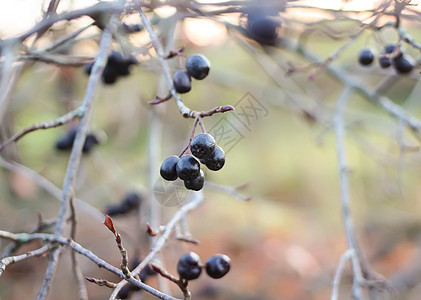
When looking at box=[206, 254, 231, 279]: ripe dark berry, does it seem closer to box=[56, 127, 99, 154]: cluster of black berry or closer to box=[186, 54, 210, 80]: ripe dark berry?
box=[186, 54, 210, 80]: ripe dark berry

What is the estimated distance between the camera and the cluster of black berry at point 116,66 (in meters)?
1.71

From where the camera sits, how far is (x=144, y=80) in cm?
445

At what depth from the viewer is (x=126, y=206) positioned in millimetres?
2145

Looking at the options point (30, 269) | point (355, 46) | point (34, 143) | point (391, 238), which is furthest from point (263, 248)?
point (355, 46)

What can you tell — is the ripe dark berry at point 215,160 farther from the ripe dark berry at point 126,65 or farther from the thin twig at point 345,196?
the ripe dark berry at point 126,65

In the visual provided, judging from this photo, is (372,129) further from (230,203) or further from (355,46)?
(355,46)

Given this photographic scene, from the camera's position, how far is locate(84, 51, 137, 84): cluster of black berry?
171cm

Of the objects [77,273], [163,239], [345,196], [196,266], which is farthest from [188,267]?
[345,196]

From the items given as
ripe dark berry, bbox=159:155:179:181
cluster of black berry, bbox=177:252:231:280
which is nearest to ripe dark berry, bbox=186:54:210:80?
ripe dark berry, bbox=159:155:179:181

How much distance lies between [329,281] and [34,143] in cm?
349

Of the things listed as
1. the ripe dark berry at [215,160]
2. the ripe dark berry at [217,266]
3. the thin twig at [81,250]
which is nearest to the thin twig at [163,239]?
the thin twig at [81,250]

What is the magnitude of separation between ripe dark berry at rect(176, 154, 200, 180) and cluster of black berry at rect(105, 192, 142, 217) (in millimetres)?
1282

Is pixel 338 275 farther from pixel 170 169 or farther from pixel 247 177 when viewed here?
pixel 247 177

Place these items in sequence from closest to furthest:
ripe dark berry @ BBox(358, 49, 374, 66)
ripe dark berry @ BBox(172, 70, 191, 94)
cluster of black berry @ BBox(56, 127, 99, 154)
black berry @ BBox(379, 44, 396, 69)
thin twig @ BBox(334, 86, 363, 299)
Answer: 1. ripe dark berry @ BBox(172, 70, 191, 94)
2. thin twig @ BBox(334, 86, 363, 299)
3. black berry @ BBox(379, 44, 396, 69)
4. ripe dark berry @ BBox(358, 49, 374, 66)
5. cluster of black berry @ BBox(56, 127, 99, 154)
